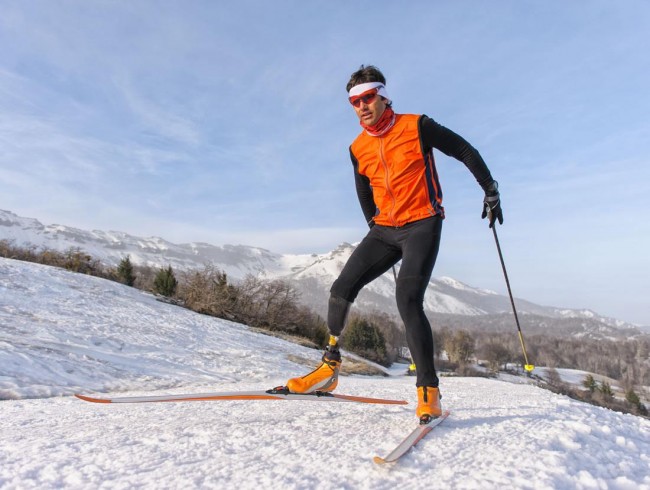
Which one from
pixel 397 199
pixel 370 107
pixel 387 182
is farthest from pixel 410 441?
pixel 370 107

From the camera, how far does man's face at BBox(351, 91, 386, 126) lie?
333 centimetres

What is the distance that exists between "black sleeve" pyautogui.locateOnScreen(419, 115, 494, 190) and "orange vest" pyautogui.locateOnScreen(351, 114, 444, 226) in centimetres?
6

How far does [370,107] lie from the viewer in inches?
132

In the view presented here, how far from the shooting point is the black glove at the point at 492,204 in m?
3.40

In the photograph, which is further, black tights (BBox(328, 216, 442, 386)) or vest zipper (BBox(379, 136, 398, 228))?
vest zipper (BBox(379, 136, 398, 228))

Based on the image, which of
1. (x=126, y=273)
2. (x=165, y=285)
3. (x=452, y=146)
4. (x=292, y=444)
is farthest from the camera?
(x=126, y=273)

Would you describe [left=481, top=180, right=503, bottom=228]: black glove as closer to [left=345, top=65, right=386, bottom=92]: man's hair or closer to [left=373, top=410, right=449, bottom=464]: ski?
[left=345, top=65, right=386, bottom=92]: man's hair

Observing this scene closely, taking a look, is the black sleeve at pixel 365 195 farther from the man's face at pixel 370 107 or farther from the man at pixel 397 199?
the man's face at pixel 370 107

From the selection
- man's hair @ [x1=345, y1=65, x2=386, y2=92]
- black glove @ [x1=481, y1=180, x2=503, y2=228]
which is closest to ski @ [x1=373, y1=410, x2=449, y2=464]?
black glove @ [x1=481, y1=180, x2=503, y2=228]

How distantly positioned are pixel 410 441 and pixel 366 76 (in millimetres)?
2631

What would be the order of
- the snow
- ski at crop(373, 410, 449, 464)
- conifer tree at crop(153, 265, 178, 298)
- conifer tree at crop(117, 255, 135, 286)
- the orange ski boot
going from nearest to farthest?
the snow, ski at crop(373, 410, 449, 464), the orange ski boot, conifer tree at crop(153, 265, 178, 298), conifer tree at crop(117, 255, 135, 286)

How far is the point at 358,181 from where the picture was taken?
12.7 feet

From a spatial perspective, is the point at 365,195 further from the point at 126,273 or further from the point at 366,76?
the point at 126,273

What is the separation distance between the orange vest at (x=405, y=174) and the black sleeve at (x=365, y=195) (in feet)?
1.23
